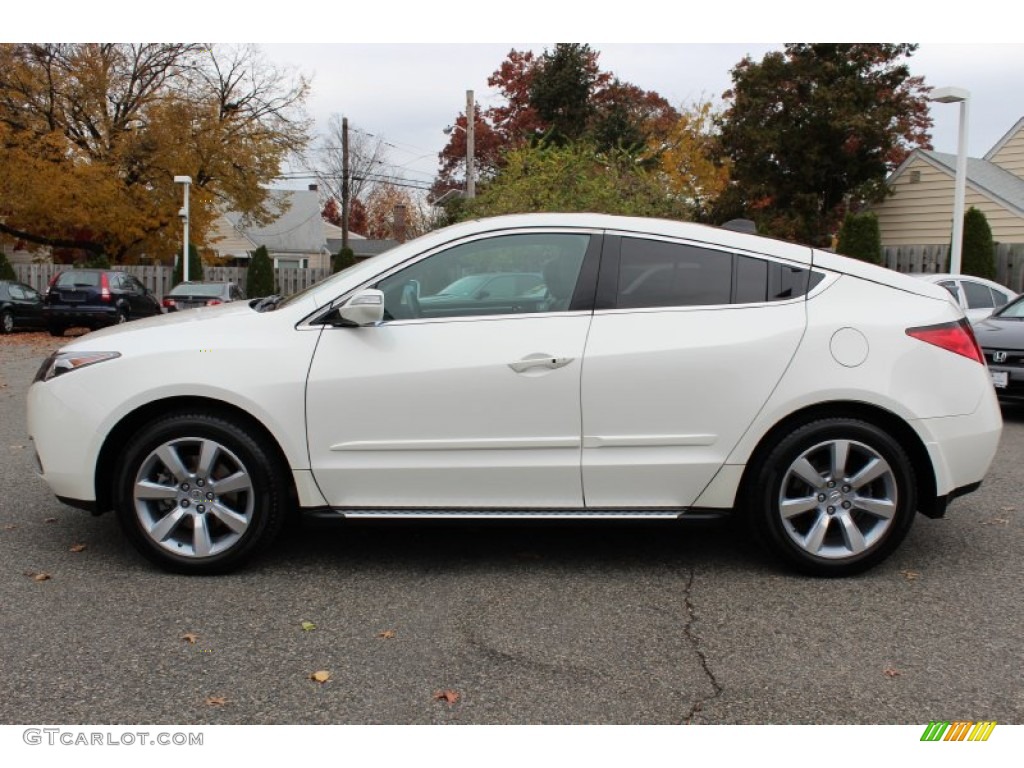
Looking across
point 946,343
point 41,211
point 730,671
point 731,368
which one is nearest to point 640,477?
point 731,368

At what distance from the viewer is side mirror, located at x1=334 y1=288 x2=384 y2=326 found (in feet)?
13.3

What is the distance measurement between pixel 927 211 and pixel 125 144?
26384 mm

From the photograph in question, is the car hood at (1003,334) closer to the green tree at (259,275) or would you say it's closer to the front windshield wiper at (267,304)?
the front windshield wiper at (267,304)

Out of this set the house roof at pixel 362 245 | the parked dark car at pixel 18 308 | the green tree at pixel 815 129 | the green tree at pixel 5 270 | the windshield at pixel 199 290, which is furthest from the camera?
the house roof at pixel 362 245

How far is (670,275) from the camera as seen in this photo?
429 cm

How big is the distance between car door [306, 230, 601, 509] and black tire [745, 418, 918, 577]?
0.92m

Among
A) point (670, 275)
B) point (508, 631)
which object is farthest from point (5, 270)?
point (508, 631)

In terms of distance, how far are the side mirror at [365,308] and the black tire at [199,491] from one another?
0.72 m

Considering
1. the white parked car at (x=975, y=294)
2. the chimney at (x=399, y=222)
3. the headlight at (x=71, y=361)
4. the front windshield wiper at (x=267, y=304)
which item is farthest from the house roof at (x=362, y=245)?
the headlight at (x=71, y=361)

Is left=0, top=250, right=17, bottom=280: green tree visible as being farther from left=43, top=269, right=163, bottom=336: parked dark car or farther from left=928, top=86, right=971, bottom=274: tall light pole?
left=928, top=86, right=971, bottom=274: tall light pole

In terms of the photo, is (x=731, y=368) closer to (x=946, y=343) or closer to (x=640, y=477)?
(x=640, y=477)

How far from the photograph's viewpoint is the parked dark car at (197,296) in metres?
20.9

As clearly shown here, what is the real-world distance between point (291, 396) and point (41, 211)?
31.2 metres

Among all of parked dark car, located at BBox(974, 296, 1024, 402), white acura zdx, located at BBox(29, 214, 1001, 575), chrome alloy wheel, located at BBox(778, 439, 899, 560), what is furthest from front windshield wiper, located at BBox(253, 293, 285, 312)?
parked dark car, located at BBox(974, 296, 1024, 402)
